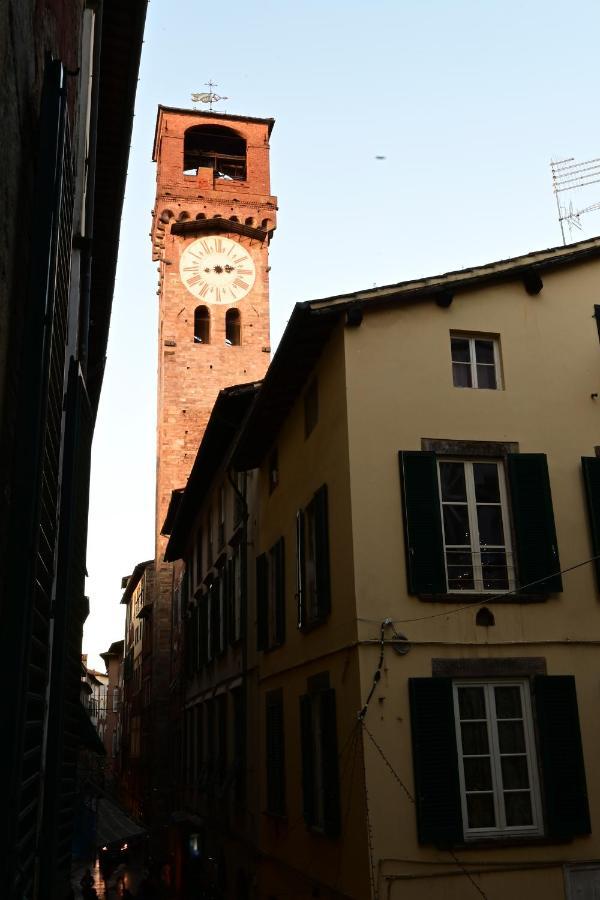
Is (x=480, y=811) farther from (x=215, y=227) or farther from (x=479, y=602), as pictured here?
(x=215, y=227)

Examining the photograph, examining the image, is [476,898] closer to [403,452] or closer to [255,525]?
[403,452]

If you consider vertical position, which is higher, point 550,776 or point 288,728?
point 288,728

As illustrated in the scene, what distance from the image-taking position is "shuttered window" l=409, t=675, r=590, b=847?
32.7 ft

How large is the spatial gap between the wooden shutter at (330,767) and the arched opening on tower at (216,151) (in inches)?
1207

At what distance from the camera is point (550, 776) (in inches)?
399

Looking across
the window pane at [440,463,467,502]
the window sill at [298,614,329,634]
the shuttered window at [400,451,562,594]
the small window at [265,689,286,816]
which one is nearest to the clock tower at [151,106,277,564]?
the small window at [265,689,286,816]

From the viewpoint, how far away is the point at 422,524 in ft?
35.7

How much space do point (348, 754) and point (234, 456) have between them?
735 centimetres

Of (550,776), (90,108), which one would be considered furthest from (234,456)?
(90,108)

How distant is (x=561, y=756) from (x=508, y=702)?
78 centimetres

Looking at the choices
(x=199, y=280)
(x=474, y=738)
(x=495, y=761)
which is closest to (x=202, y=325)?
(x=199, y=280)

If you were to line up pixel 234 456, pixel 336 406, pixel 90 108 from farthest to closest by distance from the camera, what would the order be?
1. pixel 234 456
2. pixel 336 406
3. pixel 90 108

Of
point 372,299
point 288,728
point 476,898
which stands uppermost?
point 372,299

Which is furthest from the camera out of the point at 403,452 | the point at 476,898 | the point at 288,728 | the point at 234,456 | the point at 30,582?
the point at 234,456
